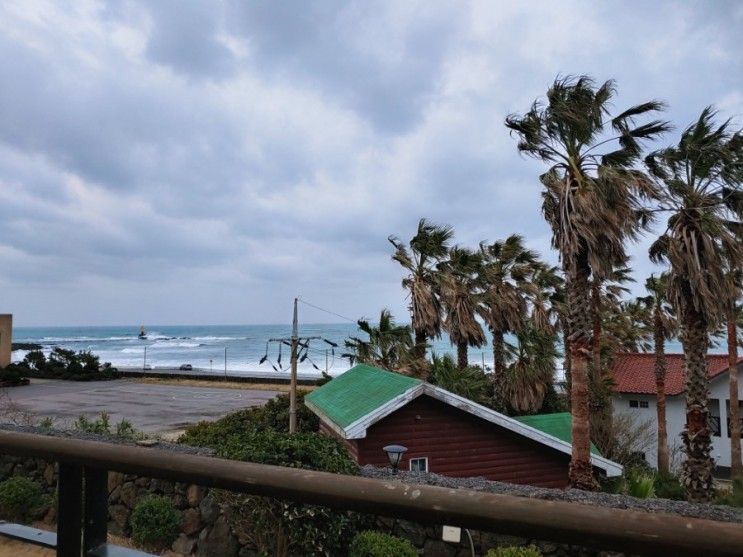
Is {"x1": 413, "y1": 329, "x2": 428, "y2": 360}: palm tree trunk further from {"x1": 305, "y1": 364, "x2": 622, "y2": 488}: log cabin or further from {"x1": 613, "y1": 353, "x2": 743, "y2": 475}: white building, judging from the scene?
{"x1": 613, "y1": 353, "x2": 743, "y2": 475}: white building

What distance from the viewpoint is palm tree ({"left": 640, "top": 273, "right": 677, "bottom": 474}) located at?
22.8 meters

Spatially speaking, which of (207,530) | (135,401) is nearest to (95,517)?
(207,530)

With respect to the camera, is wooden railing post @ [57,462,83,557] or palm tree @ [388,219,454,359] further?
palm tree @ [388,219,454,359]

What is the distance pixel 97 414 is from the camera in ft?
82.6

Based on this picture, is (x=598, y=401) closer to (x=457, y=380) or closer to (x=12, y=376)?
(x=457, y=380)

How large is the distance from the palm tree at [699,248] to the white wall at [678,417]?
12.9m

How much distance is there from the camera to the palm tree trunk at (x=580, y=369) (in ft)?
39.6

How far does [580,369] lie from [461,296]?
9.58 meters

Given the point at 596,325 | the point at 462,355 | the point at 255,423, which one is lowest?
the point at 255,423

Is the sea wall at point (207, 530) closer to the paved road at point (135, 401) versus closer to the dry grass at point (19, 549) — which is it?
the dry grass at point (19, 549)

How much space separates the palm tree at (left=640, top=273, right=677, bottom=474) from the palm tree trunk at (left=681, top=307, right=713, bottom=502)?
7918 millimetres

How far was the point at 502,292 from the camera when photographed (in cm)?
2262

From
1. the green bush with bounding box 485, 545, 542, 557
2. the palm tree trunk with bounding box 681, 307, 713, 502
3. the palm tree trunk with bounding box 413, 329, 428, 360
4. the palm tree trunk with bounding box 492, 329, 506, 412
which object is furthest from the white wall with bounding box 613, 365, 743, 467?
the green bush with bounding box 485, 545, 542, 557

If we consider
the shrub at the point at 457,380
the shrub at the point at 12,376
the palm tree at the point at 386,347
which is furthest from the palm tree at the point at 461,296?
the shrub at the point at 12,376
